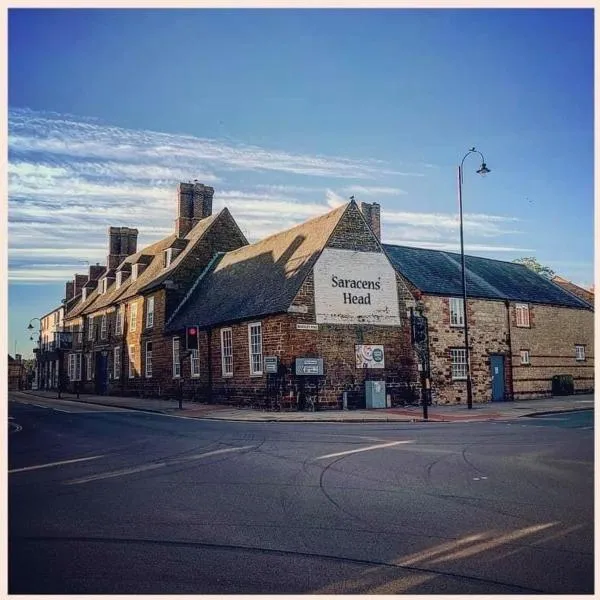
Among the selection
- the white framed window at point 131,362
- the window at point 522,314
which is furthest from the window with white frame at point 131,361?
the window at point 522,314

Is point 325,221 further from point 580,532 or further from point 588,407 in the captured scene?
point 580,532

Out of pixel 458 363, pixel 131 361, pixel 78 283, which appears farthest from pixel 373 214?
pixel 78 283

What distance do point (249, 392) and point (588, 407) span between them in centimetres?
1397

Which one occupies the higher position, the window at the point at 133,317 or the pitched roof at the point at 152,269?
the pitched roof at the point at 152,269

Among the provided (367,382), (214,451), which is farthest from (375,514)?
(367,382)

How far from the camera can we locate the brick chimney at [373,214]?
34.5 metres

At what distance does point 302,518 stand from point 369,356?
1928cm

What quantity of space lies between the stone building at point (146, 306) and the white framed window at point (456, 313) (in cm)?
1445

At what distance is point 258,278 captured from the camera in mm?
28141

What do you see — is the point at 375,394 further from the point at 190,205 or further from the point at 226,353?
the point at 190,205

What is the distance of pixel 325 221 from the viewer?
89.5 feet

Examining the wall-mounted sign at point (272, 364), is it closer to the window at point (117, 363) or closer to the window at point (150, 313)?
the window at point (150, 313)

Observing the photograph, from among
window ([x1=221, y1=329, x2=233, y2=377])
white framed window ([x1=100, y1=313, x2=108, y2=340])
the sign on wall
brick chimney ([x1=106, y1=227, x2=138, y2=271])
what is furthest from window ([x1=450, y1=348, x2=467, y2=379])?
brick chimney ([x1=106, y1=227, x2=138, y2=271])

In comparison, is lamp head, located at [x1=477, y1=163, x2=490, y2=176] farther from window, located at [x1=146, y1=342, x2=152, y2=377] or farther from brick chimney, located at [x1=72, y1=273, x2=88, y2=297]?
brick chimney, located at [x1=72, y1=273, x2=88, y2=297]
